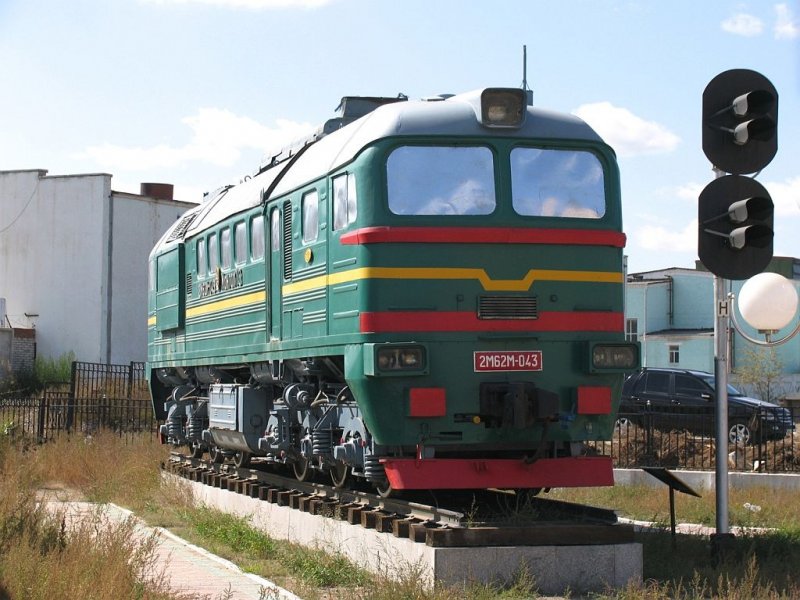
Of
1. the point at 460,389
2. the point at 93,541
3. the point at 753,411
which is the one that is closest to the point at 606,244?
the point at 460,389

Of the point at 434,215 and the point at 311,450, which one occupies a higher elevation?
the point at 434,215

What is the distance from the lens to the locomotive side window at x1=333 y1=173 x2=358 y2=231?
11.0 meters

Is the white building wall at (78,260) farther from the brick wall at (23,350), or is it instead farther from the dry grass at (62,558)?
the dry grass at (62,558)

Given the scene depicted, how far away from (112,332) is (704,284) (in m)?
30.4

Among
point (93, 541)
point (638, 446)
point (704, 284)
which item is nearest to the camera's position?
→ point (93, 541)

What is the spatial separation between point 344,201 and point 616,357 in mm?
2833

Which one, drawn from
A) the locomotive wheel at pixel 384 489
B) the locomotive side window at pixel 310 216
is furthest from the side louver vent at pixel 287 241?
the locomotive wheel at pixel 384 489

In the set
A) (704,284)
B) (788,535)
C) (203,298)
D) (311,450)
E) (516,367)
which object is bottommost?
(788,535)

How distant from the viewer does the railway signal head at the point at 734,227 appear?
398 inches

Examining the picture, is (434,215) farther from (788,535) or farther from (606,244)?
(788,535)

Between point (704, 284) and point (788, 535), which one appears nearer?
point (788, 535)

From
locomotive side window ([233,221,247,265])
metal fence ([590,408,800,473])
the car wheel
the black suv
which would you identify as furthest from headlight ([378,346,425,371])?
the car wheel

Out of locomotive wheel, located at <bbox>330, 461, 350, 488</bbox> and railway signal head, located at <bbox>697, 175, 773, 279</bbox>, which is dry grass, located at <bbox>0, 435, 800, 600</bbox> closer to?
locomotive wheel, located at <bbox>330, 461, 350, 488</bbox>

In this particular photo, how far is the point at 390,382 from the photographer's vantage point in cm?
1044
